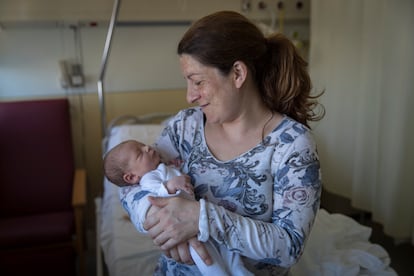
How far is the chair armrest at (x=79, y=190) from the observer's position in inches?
85.2

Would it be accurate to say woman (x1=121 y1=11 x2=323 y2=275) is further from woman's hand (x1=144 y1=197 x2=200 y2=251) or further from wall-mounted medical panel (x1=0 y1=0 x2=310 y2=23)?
wall-mounted medical panel (x1=0 y1=0 x2=310 y2=23)

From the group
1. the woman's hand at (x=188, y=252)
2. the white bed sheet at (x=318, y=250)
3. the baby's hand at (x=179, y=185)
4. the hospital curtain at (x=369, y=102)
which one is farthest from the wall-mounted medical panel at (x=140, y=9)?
the woman's hand at (x=188, y=252)

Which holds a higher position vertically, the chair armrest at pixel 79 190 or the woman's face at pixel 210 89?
the woman's face at pixel 210 89

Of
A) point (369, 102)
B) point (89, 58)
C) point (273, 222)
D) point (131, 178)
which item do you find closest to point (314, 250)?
point (273, 222)

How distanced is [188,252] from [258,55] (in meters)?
0.52

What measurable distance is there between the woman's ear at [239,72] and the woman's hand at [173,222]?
1.03 feet

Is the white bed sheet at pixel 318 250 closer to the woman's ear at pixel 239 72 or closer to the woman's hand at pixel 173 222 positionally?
the woman's hand at pixel 173 222

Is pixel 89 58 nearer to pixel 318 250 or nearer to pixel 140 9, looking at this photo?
pixel 140 9

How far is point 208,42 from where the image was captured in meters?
0.99

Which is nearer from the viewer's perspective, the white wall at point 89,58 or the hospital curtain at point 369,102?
the hospital curtain at point 369,102

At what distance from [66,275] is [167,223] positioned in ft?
5.30

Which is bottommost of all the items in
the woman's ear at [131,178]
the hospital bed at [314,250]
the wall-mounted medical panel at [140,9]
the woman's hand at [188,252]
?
the hospital bed at [314,250]

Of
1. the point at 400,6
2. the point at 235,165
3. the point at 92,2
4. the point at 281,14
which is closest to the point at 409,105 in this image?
the point at 400,6

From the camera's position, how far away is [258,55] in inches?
42.1
